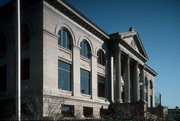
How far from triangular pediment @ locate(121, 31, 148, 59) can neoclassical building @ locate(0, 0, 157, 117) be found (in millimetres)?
2697

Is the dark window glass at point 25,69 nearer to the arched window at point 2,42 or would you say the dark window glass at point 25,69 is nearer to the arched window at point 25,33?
the arched window at point 25,33

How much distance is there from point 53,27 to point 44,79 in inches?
245

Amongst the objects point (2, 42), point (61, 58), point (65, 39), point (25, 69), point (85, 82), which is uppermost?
point (65, 39)

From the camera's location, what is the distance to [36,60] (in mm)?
20734

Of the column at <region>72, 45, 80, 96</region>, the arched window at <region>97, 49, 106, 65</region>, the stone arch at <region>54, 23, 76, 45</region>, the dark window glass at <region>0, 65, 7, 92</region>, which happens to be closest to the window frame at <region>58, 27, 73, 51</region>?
the stone arch at <region>54, 23, 76, 45</region>

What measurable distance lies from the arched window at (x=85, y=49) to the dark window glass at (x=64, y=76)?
4290 millimetres

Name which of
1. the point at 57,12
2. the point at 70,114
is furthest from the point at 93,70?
the point at 57,12

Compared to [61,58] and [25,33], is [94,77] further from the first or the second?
[25,33]

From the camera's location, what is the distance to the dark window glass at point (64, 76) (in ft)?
75.0

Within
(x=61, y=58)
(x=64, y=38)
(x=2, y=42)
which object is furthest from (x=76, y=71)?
(x=2, y=42)

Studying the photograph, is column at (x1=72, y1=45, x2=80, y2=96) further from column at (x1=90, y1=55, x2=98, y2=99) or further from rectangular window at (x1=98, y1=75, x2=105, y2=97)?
rectangular window at (x1=98, y1=75, x2=105, y2=97)

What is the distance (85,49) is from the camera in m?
28.6

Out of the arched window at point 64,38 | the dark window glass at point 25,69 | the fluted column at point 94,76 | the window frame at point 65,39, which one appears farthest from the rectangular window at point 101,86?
the dark window glass at point 25,69

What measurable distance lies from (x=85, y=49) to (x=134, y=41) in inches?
627
